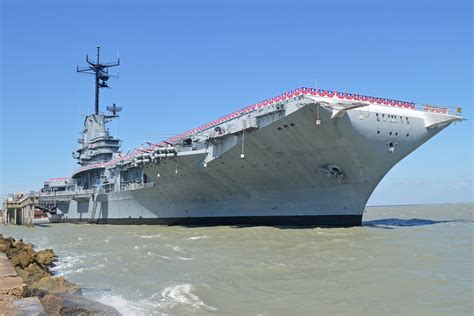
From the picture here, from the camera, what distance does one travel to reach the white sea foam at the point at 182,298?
735cm

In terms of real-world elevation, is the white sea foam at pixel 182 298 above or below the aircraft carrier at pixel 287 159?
below

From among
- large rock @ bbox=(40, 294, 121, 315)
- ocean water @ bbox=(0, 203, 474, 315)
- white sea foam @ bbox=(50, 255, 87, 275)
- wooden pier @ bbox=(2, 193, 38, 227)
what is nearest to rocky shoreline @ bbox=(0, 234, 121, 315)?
large rock @ bbox=(40, 294, 121, 315)

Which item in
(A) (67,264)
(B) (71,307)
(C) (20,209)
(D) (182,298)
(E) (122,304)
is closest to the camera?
(B) (71,307)

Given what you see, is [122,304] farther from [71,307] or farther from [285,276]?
[285,276]

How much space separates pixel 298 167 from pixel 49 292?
14.6 meters

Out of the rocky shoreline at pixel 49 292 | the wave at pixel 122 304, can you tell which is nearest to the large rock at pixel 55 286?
the rocky shoreline at pixel 49 292

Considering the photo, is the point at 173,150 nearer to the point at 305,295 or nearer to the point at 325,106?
the point at 325,106

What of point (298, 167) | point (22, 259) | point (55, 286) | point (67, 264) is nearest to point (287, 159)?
point (298, 167)

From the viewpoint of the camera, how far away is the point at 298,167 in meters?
20.5

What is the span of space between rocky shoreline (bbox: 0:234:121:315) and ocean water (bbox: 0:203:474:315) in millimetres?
542

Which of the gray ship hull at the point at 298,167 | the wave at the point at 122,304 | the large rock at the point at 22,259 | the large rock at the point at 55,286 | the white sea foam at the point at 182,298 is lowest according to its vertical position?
the white sea foam at the point at 182,298

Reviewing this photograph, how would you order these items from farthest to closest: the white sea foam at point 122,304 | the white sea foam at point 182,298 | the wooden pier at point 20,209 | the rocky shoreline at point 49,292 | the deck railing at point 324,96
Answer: the wooden pier at point 20,209 → the deck railing at point 324,96 → the white sea foam at point 182,298 → the white sea foam at point 122,304 → the rocky shoreline at point 49,292

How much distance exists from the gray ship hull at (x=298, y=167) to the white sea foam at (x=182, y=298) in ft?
35.2

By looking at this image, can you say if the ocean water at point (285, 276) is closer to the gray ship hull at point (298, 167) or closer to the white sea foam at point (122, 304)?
the white sea foam at point (122, 304)
